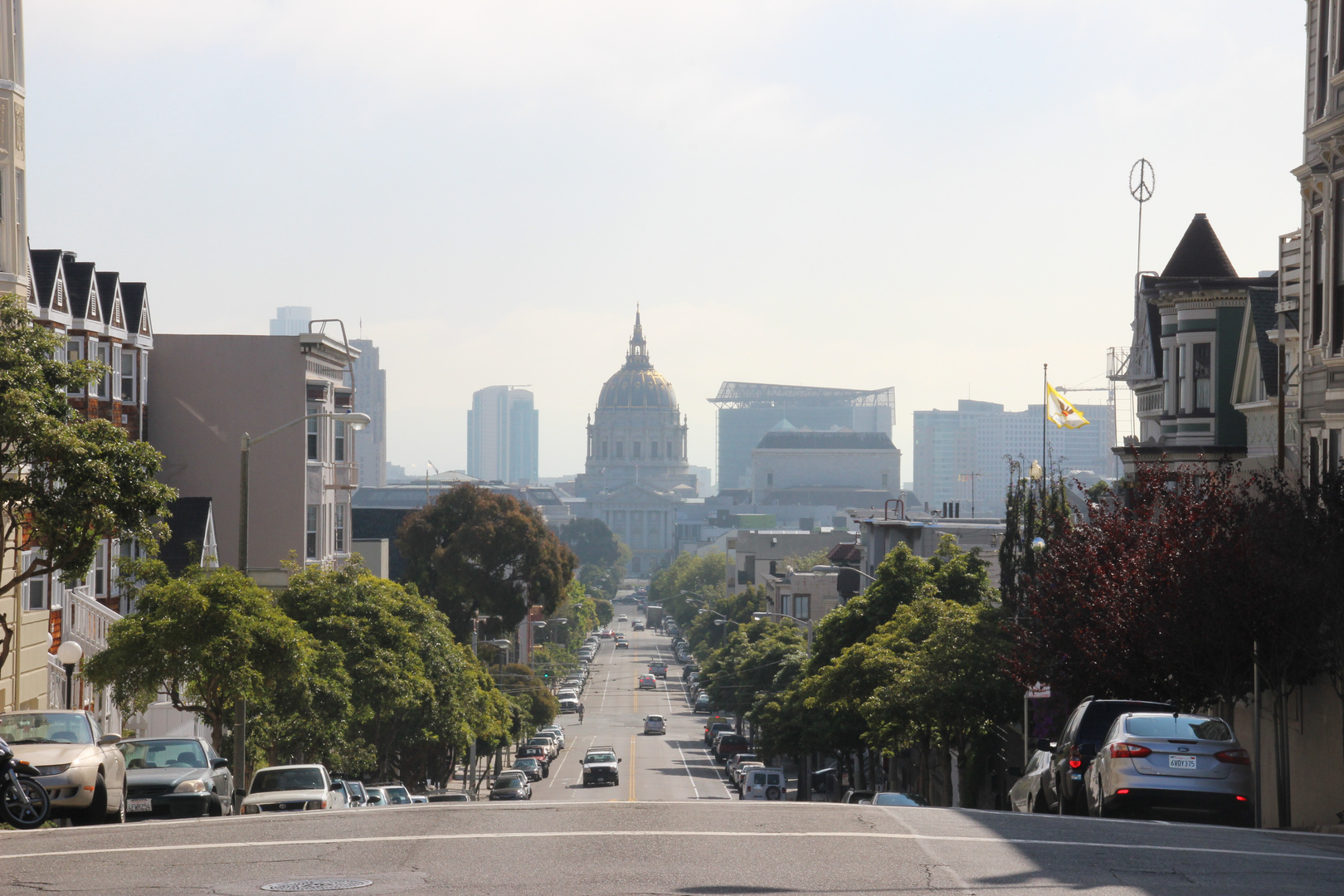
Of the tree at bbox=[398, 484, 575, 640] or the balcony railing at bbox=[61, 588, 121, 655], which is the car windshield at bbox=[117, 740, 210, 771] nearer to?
the balcony railing at bbox=[61, 588, 121, 655]

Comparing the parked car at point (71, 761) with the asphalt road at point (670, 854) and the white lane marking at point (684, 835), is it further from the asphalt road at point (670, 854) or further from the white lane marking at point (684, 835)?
the white lane marking at point (684, 835)

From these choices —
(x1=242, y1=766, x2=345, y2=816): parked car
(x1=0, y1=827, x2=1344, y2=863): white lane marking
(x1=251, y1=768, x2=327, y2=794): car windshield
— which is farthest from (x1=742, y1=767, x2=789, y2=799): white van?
(x1=0, y1=827, x2=1344, y2=863): white lane marking

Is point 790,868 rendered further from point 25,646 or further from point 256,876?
point 25,646

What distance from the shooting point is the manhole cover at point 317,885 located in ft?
36.5

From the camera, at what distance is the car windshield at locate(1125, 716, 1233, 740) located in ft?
56.3

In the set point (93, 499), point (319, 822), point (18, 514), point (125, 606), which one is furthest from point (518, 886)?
point (125, 606)

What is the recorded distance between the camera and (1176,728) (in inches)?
682

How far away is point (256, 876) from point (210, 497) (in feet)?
125

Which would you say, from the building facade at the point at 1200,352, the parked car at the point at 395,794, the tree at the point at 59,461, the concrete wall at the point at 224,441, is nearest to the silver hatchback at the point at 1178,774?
the tree at the point at 59,461

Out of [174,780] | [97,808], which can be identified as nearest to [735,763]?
[174,780]

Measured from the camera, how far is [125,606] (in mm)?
42969

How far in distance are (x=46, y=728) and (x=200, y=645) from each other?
28.6ft

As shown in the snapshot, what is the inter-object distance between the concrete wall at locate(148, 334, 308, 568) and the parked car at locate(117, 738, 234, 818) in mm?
27947

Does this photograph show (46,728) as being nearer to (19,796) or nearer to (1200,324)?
(19,796)
